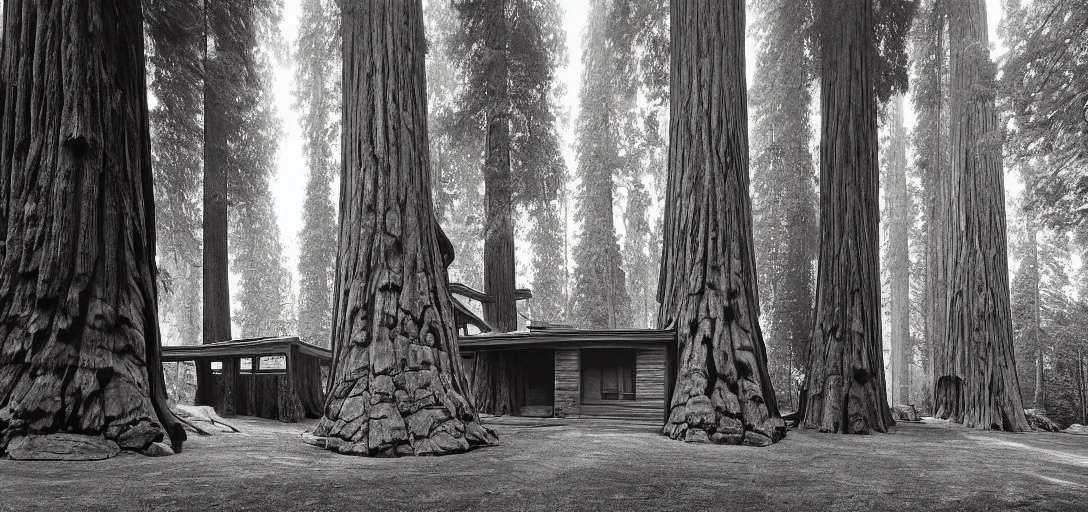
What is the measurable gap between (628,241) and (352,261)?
2505 centimetres

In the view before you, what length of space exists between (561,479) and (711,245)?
16.8 ft

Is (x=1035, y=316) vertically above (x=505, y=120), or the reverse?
(x=505, y=120)

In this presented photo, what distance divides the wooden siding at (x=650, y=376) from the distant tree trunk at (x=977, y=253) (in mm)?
5671

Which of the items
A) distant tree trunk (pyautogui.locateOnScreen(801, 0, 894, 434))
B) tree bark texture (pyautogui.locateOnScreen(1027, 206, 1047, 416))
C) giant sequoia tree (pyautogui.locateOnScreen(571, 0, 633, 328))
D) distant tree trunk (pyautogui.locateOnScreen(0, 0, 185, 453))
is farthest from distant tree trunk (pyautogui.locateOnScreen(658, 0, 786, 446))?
giant sequoia tree (pyautogui.locateOnScreen(571, 0, 633, 328))

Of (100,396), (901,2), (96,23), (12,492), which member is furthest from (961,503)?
(901,2)

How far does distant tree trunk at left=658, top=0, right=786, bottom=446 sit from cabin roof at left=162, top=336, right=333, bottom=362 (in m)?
5.52

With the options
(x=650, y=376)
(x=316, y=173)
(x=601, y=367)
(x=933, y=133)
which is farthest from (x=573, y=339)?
(x=316, y=173)

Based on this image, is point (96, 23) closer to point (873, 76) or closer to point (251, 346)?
point (251, 346)

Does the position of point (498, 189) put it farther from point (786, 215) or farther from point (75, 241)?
point (786, 215)

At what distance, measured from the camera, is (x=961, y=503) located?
5133 mm

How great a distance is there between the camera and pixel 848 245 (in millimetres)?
11742

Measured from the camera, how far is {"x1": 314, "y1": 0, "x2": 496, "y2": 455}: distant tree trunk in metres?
7.63

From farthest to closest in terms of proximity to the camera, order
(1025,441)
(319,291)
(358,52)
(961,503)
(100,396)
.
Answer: (319,291) → (1025,441) → (358,52) → (100,396) → (961,503)

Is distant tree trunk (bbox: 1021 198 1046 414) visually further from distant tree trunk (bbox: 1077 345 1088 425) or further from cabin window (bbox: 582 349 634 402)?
cabin window (bbox: 582 349 634 402)
